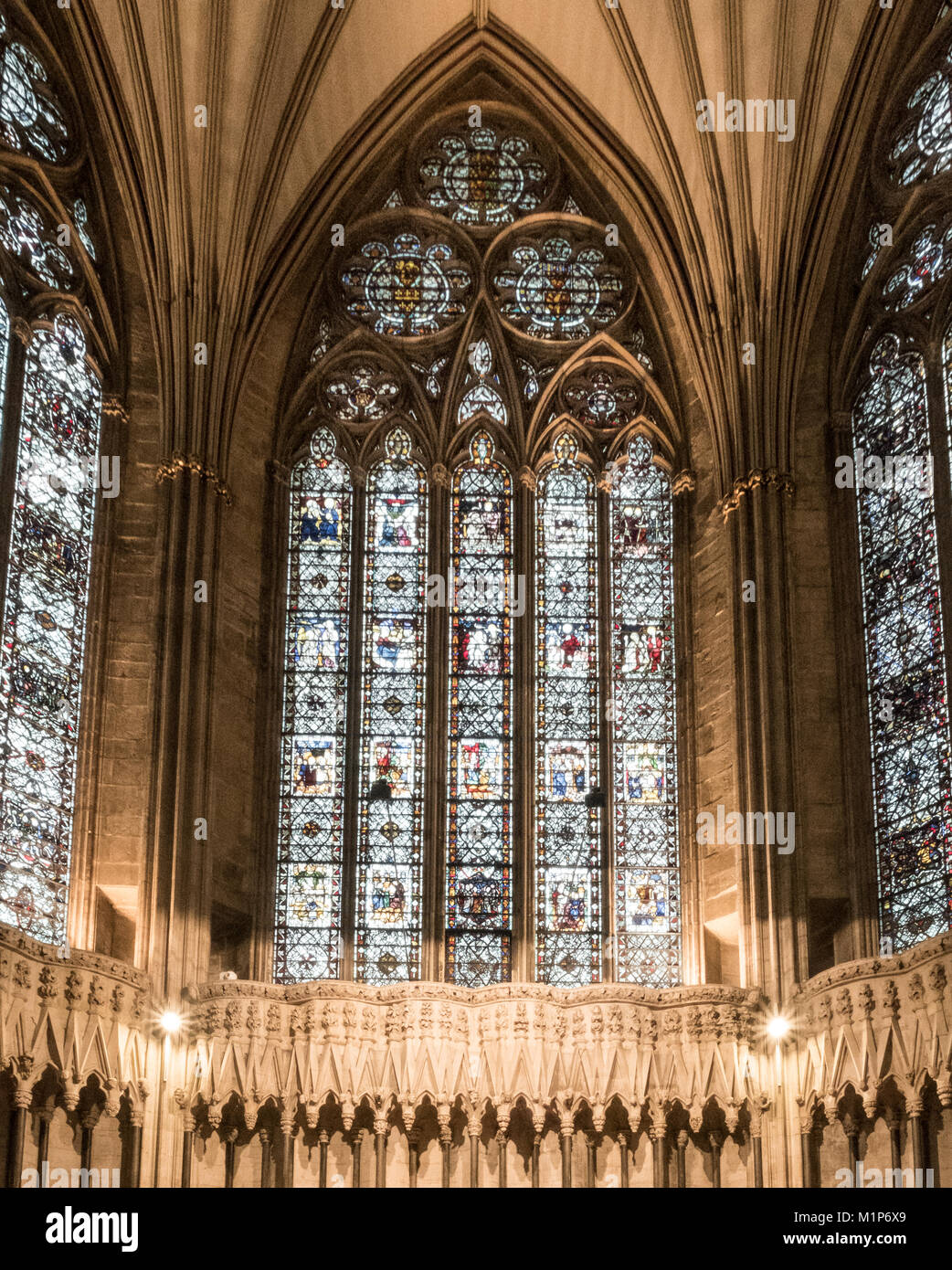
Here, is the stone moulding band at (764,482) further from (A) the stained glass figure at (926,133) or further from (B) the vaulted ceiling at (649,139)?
(A) the stained glass figure at (926,133)

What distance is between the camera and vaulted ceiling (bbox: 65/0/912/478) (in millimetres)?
21844

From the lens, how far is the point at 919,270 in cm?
2195

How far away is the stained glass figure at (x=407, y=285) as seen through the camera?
24.6 meters

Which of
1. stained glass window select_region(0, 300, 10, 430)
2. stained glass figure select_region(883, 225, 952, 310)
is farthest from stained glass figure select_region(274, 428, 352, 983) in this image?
stained glass figure select_region(883, 225, 952, 310)

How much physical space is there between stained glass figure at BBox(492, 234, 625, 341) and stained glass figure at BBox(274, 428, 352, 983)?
3.16 metres

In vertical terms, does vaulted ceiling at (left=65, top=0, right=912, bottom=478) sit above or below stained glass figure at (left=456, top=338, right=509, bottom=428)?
above

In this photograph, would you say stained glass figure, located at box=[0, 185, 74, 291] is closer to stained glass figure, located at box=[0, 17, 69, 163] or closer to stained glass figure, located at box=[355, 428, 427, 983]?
stained glass figure, located at box=[0, 17, 69, 163]

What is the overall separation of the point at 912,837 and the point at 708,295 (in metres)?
7.22

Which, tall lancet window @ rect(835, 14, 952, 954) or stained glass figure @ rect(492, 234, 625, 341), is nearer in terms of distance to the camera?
tall lancet window @ rect(835, 14, 952, 954)

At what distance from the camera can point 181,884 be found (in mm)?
19688

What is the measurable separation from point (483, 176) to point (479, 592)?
19.7 ft

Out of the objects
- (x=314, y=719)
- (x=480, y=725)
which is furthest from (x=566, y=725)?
(x=314, y=719)

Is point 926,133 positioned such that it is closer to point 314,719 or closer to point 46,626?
point 314,719


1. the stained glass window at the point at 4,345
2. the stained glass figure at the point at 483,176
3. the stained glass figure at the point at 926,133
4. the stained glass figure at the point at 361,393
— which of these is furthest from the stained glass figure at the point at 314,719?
the stained glass figure at the point at 926,133
